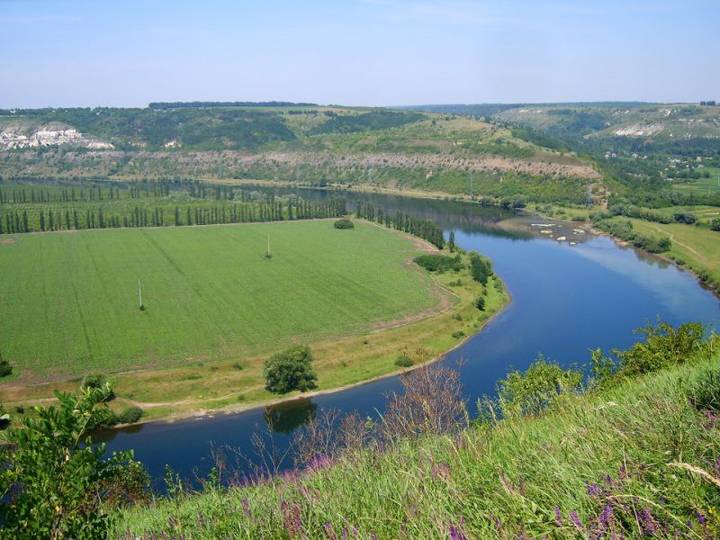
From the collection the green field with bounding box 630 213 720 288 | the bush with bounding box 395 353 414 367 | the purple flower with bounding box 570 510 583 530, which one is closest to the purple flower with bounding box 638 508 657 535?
the purple flower with bounding box 570 510 583 530

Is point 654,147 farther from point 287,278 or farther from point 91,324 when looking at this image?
point 91,324

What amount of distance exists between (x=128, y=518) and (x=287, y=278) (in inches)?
1668

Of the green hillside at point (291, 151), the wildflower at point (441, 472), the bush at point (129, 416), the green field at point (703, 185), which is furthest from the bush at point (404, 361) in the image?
the green field at point (703, 185)

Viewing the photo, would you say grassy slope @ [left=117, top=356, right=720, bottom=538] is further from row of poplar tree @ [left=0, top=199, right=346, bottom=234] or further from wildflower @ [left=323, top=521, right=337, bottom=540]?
row of poplar tree @ [left=0, top=199, right=346, bottom=234]

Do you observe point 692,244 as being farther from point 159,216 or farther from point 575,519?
point 575,519

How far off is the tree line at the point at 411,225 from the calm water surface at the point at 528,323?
390 centimetres

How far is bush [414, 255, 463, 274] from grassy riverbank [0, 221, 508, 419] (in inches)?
57.3

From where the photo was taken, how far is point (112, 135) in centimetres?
17350

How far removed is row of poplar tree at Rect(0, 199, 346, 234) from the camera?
2869 inches

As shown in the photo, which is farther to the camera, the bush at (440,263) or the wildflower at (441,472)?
the bush at (440,263)

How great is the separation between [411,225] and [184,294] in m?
31.8

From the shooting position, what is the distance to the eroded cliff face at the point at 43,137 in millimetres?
163625

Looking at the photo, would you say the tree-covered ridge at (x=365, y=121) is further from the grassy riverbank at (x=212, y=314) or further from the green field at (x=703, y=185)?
the grassy riverbank at (x=212, y=314)

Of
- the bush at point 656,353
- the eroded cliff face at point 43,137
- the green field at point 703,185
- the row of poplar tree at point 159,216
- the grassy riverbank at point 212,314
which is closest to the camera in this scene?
the bush at point 656,353
